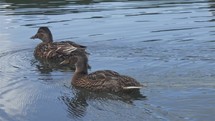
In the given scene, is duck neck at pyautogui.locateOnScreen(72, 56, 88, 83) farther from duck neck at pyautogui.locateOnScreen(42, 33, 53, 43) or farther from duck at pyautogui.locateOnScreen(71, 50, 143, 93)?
duck neck at pyautogui.locateOnScreen(42, 33, 53, 43)

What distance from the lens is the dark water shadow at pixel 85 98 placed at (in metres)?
9.50

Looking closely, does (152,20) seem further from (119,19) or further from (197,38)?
(197,38)

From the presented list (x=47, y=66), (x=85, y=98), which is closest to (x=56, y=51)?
(x=47, y=66)

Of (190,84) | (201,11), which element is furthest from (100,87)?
(201,11)

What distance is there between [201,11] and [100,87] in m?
11.9

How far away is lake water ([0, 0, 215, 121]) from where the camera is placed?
30.2 feet

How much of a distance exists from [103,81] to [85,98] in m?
0.58

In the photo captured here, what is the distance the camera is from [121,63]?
42.5 feet

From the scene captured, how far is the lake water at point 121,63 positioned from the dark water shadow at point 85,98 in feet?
0.06

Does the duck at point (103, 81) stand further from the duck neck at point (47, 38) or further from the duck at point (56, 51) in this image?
the duck neck at point (47, 38)

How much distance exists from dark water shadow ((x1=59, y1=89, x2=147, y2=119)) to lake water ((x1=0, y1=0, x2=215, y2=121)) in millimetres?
18

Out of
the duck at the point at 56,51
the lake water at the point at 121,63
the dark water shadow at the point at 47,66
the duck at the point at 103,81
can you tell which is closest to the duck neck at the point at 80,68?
the duck at the point at 103,81

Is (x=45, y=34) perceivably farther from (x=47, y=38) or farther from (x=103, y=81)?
(x=103, y=81)

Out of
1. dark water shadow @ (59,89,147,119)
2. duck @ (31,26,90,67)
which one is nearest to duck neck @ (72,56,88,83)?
dark water shadow @ (59,89,147,119)
